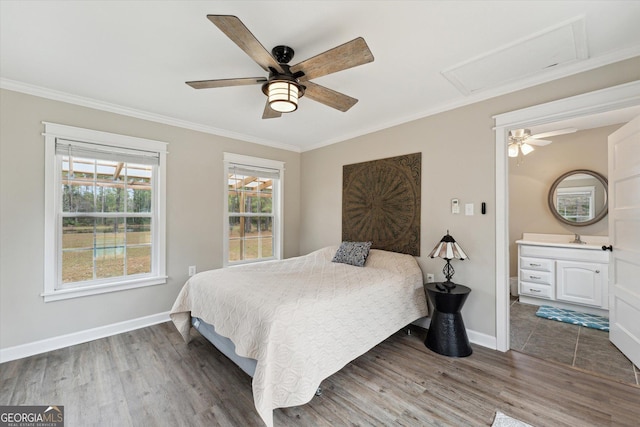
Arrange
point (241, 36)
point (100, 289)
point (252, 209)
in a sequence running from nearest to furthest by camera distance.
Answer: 1. point (241, 36)
2. point (100, 289)
3. point (252, 209)

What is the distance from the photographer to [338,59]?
1.60m

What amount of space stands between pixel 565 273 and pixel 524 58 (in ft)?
10.00

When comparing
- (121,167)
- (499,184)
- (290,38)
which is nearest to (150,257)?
(121,167)

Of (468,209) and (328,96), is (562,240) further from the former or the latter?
(328,96)

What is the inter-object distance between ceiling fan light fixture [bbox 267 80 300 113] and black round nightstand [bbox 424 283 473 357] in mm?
2131

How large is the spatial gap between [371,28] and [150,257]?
336 centimetres

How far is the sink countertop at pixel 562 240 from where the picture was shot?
3.48 meters

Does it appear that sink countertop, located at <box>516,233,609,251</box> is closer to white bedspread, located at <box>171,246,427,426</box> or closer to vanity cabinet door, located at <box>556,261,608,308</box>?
vanity cabinet door, located at <box>556,261,608,308</box>

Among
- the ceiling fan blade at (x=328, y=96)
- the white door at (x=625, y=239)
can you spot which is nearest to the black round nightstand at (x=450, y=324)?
the white door at (x=625, y=239)

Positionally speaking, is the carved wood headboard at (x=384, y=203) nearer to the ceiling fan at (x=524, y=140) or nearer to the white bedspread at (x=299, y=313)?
the white bedspread at (x=299, y=313)

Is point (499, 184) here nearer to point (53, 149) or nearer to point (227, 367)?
point (227, 367)

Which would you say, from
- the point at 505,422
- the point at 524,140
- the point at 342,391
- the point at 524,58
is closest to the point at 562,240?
the point at 524,140

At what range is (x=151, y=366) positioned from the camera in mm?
2260

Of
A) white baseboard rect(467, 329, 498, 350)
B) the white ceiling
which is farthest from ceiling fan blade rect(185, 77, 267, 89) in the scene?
white baseboard rect(467, 329, 498, 350)
